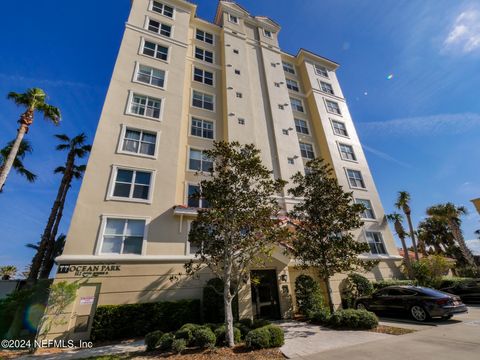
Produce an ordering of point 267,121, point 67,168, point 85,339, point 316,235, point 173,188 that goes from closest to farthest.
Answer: point 85,339, point 316,235, point 173,188, point 67,168, point 267,121

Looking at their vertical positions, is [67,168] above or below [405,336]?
above

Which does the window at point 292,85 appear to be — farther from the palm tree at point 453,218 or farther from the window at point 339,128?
the palm tree at point 453,218

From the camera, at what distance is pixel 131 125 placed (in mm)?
17188

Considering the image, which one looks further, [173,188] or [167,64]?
[167,64]

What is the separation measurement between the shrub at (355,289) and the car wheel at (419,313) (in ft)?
17.2

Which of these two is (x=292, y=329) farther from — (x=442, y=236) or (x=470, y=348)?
(x=442, y=236)

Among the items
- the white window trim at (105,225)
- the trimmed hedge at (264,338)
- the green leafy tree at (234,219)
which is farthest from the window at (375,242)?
the white window trim at (105,225)

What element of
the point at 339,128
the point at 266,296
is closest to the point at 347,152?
the point at 339,128

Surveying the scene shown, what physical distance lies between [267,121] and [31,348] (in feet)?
76.0

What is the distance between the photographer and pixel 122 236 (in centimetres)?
1381

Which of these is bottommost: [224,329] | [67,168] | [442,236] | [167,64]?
[224,329]

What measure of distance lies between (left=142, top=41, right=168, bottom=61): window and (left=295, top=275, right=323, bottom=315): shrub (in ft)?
74.7

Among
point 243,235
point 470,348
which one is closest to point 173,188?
point 243,235

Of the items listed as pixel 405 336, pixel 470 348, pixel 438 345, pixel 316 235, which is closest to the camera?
pixel 470 348
